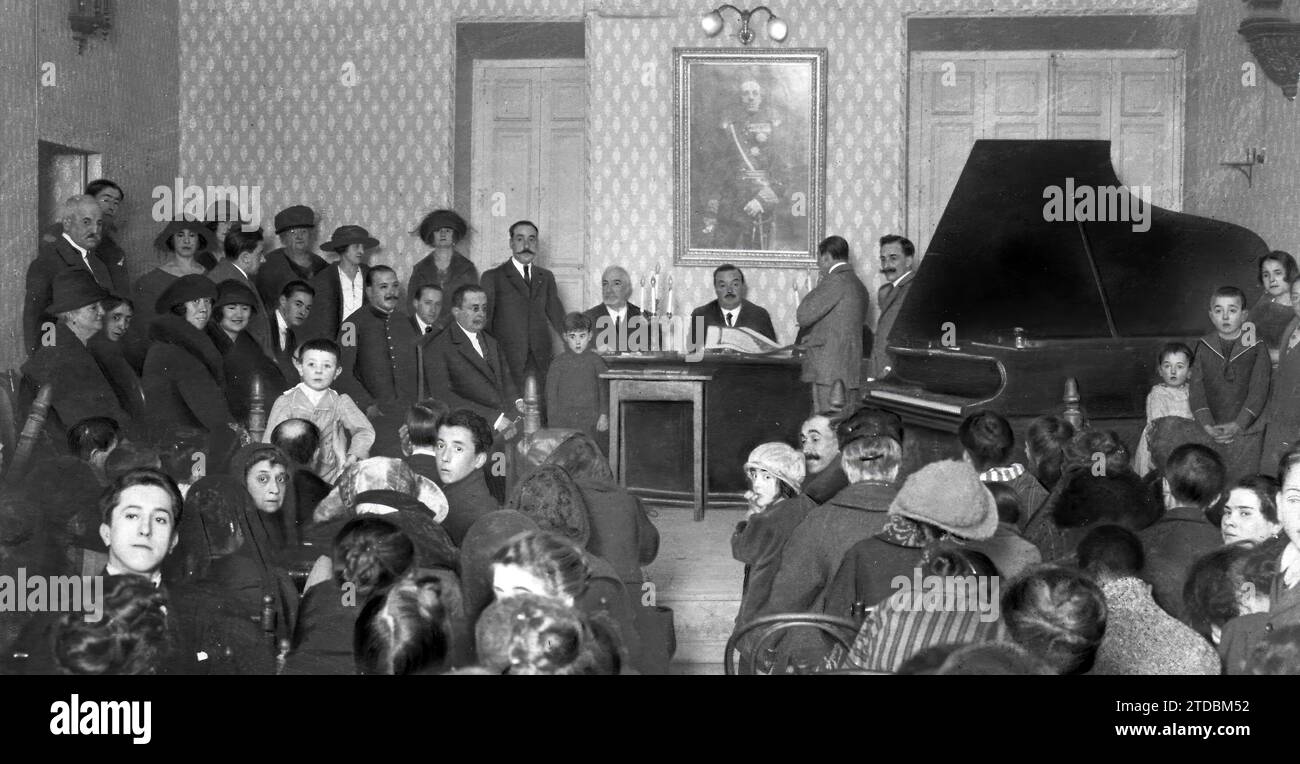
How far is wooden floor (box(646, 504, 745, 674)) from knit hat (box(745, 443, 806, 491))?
1106mm

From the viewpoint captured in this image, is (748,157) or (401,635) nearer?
(401,635)

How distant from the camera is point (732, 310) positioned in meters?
9.74

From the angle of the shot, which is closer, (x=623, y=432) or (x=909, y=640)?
(x=909, y=640)

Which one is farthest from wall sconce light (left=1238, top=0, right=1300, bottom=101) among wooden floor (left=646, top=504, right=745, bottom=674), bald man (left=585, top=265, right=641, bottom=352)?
wooden floor (left=646, top=504, right=745, bottom=674)

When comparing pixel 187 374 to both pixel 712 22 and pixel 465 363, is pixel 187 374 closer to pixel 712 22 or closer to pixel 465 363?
pixel 465 363

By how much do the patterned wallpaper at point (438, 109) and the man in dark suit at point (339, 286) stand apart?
150 cm

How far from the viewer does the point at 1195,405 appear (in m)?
6.85

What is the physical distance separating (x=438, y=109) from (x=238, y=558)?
7.78 m

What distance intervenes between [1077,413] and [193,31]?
26.7 ft

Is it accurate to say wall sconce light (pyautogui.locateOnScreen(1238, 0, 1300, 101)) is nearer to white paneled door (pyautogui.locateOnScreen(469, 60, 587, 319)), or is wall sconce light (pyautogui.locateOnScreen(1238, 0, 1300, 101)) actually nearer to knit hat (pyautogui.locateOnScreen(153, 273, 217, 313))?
white paneled door (pyautogui.locateOnScreen(469, 60, 587, 319))

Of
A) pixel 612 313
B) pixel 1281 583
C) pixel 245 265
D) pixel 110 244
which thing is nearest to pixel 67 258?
pixel 110 244
